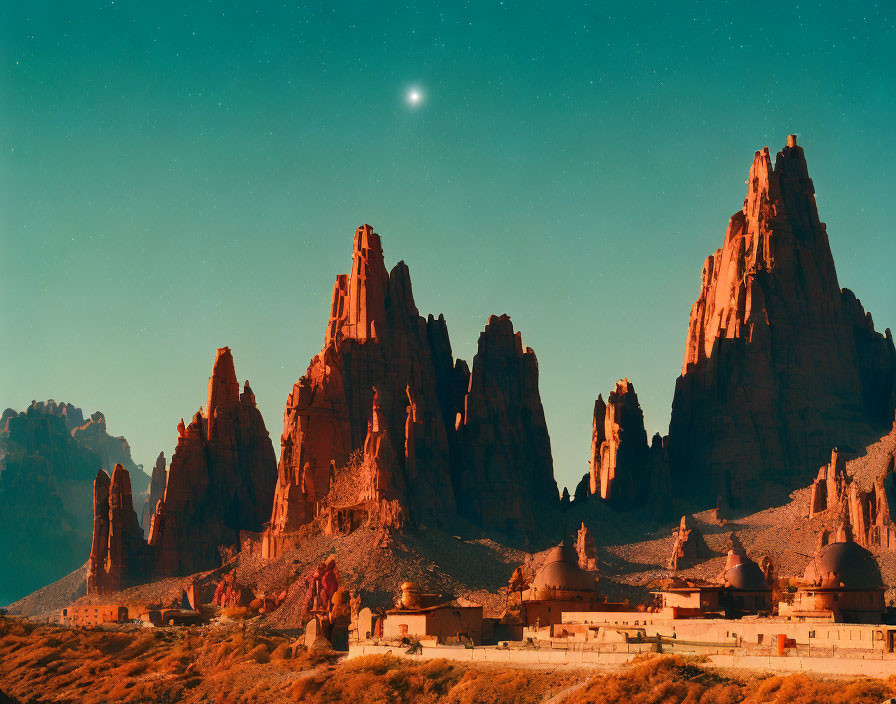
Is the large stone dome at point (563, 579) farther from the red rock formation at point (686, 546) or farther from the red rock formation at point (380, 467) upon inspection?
the red rock formation at point (380, 467)

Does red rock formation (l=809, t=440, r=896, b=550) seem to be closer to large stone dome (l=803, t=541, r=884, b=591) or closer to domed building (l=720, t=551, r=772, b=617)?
domed building (l=720, t=551, r=772, b=617)

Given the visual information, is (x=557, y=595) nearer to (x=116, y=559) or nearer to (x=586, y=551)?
(x=586, y=551)

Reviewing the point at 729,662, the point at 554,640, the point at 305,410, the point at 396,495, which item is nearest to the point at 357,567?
the point at 396,495

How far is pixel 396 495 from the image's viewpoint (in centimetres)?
17775

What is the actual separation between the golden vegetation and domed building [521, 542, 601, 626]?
46.2 ft

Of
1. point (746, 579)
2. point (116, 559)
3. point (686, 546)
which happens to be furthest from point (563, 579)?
point (116, 559)

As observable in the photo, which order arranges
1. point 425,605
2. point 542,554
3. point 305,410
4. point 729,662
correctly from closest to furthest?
1. point 729,662
2. point 425,605
3. point 542,554
4. point 305,410

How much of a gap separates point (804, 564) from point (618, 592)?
19400 millimetres

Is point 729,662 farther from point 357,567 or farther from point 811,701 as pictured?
point 357,567

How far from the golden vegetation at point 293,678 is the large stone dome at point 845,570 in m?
19.3

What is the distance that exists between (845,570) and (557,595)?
20623 mm

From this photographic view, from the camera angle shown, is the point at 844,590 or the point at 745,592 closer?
the point at 844,590

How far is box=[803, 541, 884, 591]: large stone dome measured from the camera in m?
96.2

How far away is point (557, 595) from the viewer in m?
108
